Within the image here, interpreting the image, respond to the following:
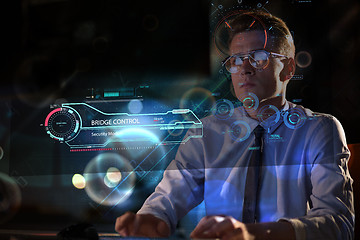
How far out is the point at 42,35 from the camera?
1065 millimetres

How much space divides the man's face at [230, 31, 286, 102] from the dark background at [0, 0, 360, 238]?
1.6 inches

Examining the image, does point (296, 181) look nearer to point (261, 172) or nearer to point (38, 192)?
point (261, 172)

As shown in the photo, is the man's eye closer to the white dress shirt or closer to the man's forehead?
the man's forehead

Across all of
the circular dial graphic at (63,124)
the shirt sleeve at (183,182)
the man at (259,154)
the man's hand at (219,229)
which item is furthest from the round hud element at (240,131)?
the circular dial graphic at (63,124)

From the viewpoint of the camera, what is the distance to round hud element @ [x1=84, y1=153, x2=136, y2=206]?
101 cm

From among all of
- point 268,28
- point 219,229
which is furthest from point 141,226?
point 268,28

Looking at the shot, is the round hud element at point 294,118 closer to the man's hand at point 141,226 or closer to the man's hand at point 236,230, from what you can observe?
the man's hand at point 236,230

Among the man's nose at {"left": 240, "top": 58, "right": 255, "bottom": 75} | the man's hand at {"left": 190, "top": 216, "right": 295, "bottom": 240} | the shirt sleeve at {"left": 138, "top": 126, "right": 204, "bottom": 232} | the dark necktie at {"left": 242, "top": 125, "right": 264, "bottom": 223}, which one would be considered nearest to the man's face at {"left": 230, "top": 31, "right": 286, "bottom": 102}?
the man's nose at {"left": 240, "top": 58, "right": 255, "bottom": 75}

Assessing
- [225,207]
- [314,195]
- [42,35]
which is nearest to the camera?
[314,195]

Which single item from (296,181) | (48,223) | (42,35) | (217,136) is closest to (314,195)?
(296,181)

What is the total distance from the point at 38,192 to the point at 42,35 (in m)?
0.55

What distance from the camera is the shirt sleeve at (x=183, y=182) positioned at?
3.05 feet

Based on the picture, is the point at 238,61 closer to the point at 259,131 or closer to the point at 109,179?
the point at 259,131

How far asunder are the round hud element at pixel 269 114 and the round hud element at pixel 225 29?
20 cm
